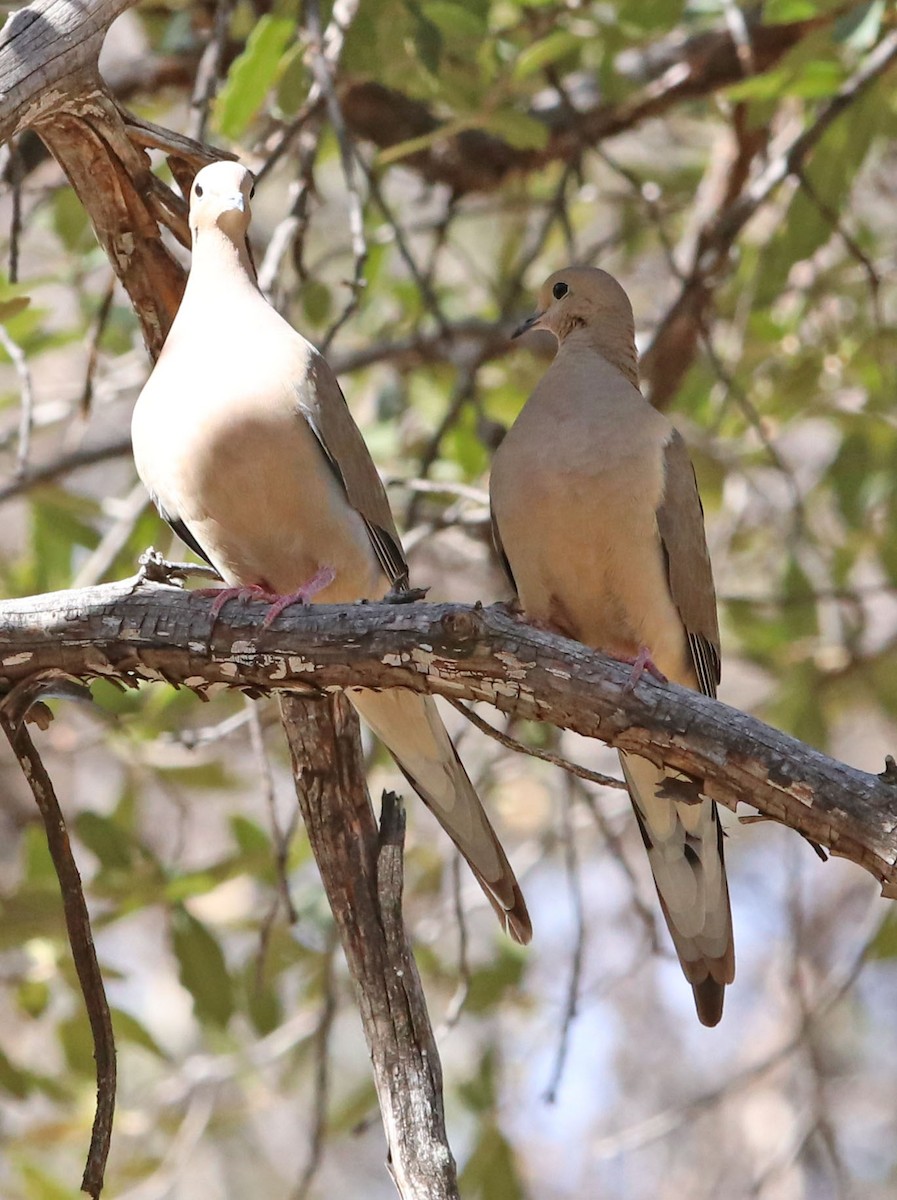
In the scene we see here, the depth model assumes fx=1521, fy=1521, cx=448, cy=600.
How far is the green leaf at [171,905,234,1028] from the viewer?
3947mm

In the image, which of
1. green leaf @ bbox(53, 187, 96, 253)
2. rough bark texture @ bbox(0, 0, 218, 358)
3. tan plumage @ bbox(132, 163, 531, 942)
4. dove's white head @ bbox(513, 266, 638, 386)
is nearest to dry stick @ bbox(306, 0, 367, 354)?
tan plumage @ bbox(132, 163, 531, 942)

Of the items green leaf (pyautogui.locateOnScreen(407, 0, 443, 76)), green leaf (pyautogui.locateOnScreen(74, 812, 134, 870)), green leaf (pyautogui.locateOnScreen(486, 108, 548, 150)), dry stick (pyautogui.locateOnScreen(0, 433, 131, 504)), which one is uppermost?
dry stick (pyautogui.locateOnScreen(0, 433, 131, 504))

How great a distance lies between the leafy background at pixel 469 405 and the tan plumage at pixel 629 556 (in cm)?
28

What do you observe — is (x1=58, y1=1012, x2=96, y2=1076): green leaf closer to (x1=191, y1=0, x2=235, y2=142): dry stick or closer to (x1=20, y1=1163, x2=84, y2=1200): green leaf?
(x1=20, y1=1163, x2=84, y2=1200): green leaf

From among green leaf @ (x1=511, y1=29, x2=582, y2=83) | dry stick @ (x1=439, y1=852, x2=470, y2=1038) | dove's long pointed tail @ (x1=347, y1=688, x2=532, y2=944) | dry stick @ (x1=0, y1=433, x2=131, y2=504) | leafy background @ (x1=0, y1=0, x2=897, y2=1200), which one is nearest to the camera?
dove's long pointed tail @ (x1=347, y1=688, x2=532, y2=944)

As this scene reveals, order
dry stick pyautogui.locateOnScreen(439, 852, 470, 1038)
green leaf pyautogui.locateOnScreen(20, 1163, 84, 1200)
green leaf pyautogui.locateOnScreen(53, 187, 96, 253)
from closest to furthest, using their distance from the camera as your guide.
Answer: dry stick pyautogui.locateOnScreen(439, 852, 470, 1038) < green leaf pyautogui.locateOnScreen(20, 1163, 84, 1200) < green leaf pyautogui.locateOnScreen(53, 187, 96, 253)

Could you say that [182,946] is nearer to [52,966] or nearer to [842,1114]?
[52,966]

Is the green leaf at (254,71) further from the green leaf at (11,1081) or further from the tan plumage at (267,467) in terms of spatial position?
the green leaf at (11,1081)

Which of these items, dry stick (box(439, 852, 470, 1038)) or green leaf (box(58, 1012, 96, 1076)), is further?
green leaf (box(58, 1012, 96, 1076))

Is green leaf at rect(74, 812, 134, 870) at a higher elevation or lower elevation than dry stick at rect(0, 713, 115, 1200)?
higher

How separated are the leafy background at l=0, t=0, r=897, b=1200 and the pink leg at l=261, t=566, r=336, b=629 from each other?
0.51 metres

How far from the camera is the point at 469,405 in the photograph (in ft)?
17.3

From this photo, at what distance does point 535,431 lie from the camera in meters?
3.37

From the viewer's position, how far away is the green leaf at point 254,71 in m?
3.55
